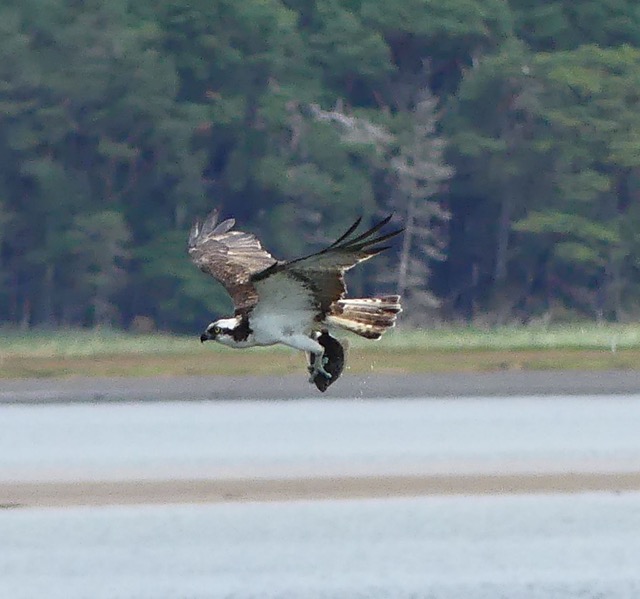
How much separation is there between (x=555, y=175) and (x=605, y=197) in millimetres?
1106

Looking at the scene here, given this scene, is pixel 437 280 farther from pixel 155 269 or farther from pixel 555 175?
pixel 155 269

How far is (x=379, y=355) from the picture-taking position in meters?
32.1

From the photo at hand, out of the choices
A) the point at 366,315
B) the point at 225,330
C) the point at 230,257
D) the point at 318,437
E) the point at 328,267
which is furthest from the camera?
the point at 318,437

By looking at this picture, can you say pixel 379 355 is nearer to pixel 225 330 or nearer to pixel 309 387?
pixel 309 387

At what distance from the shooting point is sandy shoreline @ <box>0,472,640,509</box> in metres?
18.8

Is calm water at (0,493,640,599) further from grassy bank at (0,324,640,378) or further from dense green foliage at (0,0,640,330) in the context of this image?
dense green foliage at (0,0,640,330)

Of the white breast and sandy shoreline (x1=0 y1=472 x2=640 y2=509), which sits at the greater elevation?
the white breast

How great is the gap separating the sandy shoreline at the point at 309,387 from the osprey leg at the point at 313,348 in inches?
518

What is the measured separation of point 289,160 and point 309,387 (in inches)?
568

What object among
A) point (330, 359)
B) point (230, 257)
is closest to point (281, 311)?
point (330, 359)

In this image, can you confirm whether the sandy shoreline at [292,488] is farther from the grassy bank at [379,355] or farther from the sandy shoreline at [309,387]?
the grassy bank at [379,355]

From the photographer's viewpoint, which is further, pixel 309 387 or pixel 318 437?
pixel 309 387

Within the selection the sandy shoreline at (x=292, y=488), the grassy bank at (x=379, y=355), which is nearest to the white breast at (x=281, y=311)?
the sandy shoreline at (x=292, y=488)

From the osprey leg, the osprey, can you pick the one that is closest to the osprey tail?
the osprey
